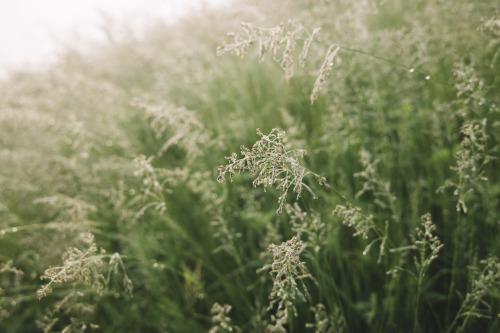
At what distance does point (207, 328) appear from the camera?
2.17 meters

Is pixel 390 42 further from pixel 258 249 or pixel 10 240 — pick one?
pixel 10 240

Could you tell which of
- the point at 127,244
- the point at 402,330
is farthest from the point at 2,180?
the point at 402,330

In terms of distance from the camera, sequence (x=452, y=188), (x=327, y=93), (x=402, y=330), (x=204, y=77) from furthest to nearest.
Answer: (x=204, y=77), (x=327, y=93), (x=452, y=188), (x=402, y=330)

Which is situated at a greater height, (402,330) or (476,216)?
(476,216)

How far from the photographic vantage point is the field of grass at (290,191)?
1.53 meters

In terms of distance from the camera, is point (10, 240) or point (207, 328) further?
point (10, 240)

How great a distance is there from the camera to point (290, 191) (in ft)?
7.68

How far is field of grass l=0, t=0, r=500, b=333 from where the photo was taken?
1.53 meters

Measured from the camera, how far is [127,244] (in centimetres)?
259

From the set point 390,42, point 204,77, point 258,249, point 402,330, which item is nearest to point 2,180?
point 204,77

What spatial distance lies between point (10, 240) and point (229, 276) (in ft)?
7.59

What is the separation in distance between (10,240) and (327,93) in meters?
3.25

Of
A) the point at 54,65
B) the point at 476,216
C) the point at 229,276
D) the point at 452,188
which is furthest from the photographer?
the point at 54,65

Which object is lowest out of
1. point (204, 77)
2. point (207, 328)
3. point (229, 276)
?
point (207, 328)
